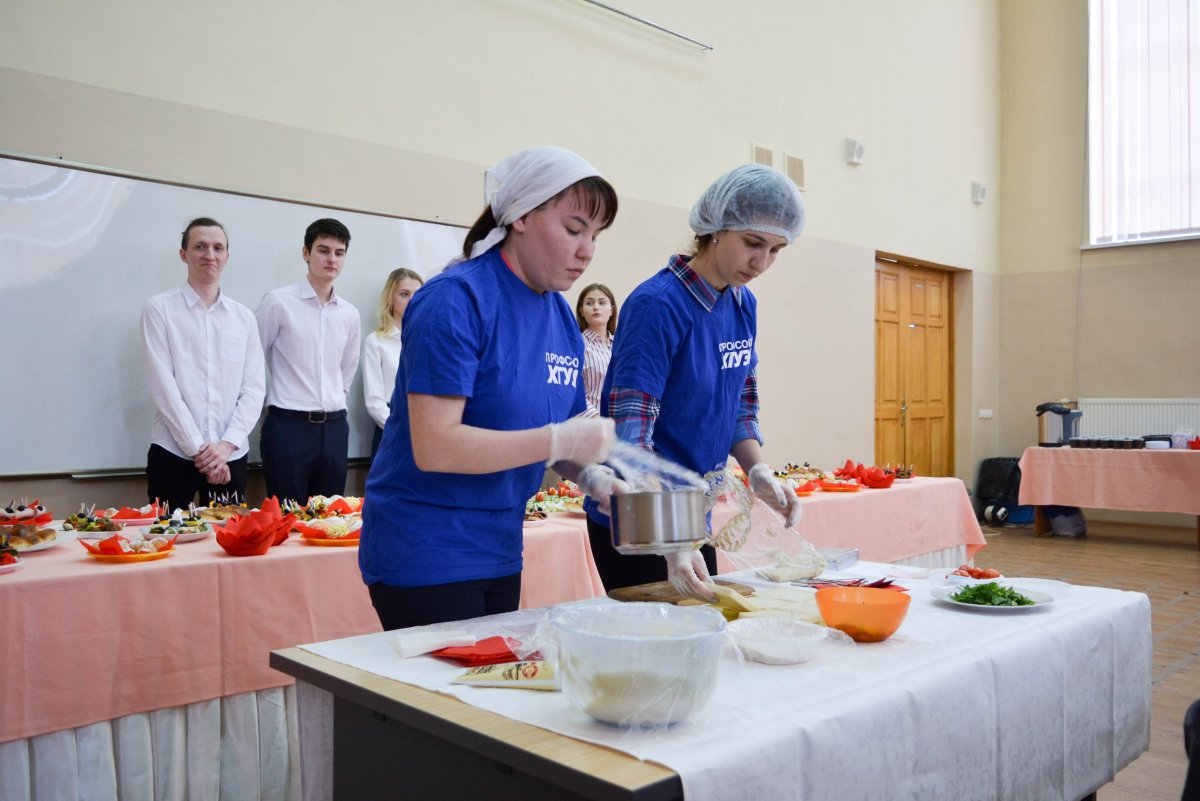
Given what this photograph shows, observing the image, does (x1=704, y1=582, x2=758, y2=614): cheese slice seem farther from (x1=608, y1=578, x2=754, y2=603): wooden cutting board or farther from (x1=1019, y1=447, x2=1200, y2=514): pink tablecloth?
(x1=1019, y1=447, x2=1200, y2=514): pink tablecloth

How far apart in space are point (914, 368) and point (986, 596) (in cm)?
682

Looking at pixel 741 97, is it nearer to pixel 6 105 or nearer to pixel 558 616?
pixel 6 105

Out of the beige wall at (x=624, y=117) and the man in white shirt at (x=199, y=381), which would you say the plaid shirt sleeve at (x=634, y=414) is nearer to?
the man in white shirt at (x=199, y=381)

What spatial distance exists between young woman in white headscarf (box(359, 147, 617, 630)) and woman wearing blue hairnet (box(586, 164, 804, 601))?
0.35 m

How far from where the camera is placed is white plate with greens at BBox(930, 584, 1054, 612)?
5.03ft

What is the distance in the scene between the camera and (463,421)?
56.2 inches

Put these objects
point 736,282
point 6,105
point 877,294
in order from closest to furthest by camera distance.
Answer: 1. point 736,282
2. point 6,105
3. point 877,294

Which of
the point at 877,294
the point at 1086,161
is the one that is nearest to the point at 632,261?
the point at 877,294

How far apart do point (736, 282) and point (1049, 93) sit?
8061 mm

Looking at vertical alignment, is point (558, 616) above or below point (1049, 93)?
below

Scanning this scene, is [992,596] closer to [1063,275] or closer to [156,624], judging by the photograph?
[156,624]

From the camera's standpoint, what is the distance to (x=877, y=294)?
7.55 meters

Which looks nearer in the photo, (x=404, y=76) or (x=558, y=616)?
(x=558, y=616)

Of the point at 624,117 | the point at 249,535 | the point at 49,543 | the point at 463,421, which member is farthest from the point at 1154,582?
the point at 49,543
